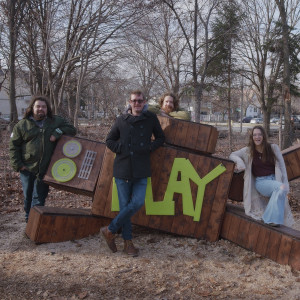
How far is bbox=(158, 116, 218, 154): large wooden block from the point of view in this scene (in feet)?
14.9

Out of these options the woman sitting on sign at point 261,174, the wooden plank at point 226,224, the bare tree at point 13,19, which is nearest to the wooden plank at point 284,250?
the woman sitting on sign at point 261,174

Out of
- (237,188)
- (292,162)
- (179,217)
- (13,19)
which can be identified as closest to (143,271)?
(179,217)

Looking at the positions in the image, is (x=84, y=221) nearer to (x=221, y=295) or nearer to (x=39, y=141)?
(x=39, y=141)

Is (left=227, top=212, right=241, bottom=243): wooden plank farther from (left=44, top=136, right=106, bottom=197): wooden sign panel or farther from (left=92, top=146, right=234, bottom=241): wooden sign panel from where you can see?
(left=44, top=136, right=106, bottom=197): wooden sign panel

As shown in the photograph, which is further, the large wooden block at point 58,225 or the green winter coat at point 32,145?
the green winter coat at point 32,145

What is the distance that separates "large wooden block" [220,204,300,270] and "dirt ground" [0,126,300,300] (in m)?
0.09

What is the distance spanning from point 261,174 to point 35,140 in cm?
302

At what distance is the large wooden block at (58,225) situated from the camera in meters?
4.38

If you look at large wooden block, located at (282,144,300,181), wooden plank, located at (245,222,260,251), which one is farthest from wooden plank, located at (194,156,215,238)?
large wooden block, located at (282,144,300,181)

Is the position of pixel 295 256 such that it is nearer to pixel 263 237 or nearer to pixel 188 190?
pixel 263 237

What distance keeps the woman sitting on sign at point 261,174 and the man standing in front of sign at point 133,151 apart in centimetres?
132

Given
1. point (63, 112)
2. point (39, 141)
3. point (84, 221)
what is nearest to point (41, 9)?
point (63, 112)

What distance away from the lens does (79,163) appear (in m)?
4.79

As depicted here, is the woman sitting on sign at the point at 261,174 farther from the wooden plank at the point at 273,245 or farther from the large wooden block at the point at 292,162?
the large wooden block at the point at 292,162
